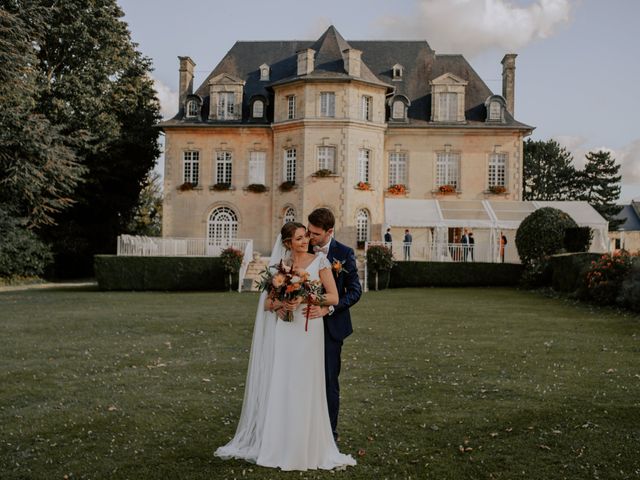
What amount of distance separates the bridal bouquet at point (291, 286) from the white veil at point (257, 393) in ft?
0.43

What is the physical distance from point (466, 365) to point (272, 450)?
430 cm

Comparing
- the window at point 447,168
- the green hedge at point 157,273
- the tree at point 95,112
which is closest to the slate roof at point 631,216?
the window at point 447,168

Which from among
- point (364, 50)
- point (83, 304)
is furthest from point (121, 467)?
point (364, 50)

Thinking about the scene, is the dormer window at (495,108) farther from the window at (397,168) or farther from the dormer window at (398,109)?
the window at (397,168)

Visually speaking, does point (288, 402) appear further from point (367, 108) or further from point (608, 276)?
point (367, 108)

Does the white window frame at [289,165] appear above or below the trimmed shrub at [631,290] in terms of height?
above

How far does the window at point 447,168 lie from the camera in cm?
3191

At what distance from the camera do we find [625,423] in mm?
5707

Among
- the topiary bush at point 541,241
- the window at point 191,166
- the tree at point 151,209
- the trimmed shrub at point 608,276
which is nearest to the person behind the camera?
the trimmed shrub at point 608,276

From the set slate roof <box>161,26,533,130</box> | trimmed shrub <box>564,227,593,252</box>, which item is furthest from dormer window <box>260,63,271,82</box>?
trimmed shrub <box>564,227,593,252</box>

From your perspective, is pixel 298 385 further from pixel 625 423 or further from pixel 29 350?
pixel 29 350

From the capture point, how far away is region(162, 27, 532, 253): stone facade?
30016 mm

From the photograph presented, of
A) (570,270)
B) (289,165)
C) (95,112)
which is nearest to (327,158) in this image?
(289,165)

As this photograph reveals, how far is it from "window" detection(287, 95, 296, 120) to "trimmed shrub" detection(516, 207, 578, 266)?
12.8 metres
